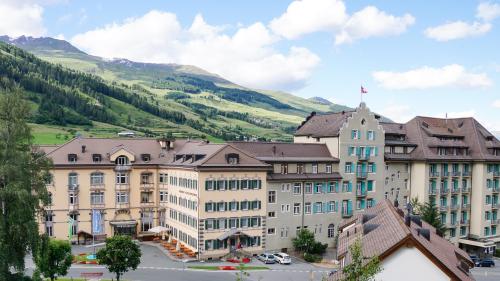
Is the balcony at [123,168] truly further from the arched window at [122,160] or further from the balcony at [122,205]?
the balcony at [122,205]

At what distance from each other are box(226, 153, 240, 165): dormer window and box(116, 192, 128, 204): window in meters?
22.2

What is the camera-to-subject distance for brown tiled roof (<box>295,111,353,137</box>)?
8250cm

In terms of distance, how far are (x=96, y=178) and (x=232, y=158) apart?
24868 mm

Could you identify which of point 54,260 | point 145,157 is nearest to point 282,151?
point 145,157

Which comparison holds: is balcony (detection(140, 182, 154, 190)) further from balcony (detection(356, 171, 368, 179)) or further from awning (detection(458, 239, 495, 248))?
awning (detection(458, 239, 495, 248))

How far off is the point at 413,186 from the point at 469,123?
63.0 ft

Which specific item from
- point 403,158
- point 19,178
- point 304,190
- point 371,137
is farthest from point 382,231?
point 403,158

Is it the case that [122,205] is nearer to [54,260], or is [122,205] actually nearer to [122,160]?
[122,160]

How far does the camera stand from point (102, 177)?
A: 263 feet

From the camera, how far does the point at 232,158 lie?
71.3m

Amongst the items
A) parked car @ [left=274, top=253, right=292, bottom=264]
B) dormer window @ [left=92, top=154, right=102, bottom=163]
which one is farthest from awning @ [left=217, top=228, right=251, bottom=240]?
dormer window @ [left=92, top=154, right=102, bottom=163]

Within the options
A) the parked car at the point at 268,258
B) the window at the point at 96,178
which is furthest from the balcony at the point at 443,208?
the window at the point at 96,178

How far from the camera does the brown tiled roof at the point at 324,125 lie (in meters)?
82.5

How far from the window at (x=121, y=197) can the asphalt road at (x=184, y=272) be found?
50.9 ft
